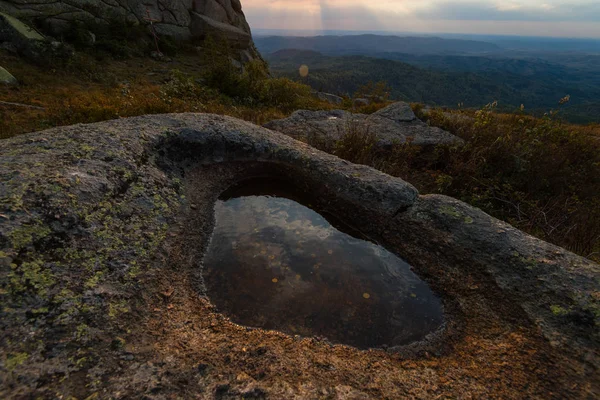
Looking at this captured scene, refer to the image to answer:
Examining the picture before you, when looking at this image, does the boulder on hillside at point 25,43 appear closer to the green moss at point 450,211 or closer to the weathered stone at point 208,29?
the weathered stone at point 208,29

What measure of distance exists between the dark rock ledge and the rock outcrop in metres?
22.9

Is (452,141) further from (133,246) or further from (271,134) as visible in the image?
(133,246)

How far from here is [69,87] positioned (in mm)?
14055

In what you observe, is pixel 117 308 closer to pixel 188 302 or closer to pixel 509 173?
pixel 188 302

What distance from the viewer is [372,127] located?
32.3 feet

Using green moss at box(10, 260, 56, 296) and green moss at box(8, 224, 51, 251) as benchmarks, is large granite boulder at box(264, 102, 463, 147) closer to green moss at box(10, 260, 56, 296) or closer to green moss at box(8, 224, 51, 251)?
green moss at box(8, 224, 51, 251)

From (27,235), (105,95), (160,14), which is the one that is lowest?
(27,235)

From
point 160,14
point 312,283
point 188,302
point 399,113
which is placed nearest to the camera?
point 188,302

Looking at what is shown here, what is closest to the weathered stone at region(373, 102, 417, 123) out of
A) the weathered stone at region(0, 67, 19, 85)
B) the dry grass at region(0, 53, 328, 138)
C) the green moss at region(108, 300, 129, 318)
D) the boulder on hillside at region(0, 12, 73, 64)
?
the dry grass at region(0, 53, 328, 138)

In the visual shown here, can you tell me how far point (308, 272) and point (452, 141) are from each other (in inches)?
296

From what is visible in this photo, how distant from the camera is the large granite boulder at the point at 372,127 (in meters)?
8.95

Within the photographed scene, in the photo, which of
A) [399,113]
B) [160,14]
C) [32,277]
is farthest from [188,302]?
[160,14]

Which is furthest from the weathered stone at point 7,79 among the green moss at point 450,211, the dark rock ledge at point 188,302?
the green moss at point 450,211

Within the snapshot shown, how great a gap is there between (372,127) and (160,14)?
28087mm
